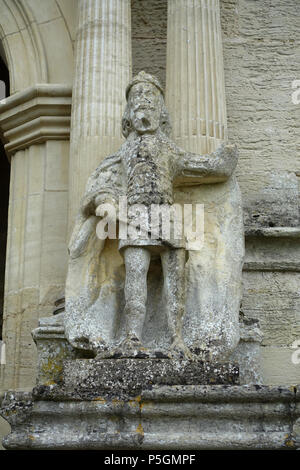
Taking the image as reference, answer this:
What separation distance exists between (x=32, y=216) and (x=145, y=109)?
6.50ft

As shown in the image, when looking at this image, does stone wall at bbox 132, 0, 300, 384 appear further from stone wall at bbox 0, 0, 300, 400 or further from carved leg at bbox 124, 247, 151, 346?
carved leg at bbox 124, 247, 151, 346

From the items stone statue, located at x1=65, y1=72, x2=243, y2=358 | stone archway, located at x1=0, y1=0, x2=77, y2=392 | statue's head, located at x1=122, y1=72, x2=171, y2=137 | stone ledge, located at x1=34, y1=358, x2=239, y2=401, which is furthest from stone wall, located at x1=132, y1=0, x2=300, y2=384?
stone ledge, located at x1=34, y1=358, x2=239, y2=401

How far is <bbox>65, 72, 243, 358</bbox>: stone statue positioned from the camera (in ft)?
16.0

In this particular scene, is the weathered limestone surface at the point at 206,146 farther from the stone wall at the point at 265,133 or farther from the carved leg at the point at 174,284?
the stone wall at the point at 265,133

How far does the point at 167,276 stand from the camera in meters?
4.96

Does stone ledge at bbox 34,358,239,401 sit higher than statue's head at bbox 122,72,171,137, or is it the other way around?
statue's head at bbox 122,72,171,137

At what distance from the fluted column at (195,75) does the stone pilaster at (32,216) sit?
104 centimetres

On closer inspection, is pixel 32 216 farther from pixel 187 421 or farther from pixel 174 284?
pixel 187 421

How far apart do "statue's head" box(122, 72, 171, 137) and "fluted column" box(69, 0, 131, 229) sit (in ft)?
2.59

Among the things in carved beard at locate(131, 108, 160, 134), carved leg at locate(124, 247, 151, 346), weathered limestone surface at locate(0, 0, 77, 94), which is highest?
weathered limestone surface at locate(0, 0, 77, 94)

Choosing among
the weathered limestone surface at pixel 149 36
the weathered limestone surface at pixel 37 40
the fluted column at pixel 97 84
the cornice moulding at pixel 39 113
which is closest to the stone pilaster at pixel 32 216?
the cornice moulding at pixel 39 113
